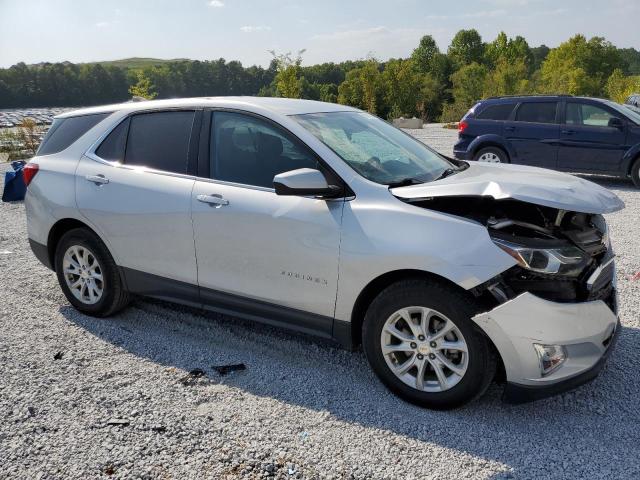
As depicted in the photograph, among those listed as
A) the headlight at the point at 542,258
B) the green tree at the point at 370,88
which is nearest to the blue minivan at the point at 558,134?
the headlight at the point at 542,258

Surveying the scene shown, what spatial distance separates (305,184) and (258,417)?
4.57 ft

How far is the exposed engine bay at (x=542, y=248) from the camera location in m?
2.87

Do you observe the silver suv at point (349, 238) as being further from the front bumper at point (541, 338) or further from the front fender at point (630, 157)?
the front fender at point (630, 157)

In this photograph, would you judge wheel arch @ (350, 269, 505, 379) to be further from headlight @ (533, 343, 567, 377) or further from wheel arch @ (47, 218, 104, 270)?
wheel arch @ (47, 218, 104, 270)

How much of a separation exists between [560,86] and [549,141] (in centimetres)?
3950

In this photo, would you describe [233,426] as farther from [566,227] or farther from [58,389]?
[566,227]

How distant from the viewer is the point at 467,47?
350 ft

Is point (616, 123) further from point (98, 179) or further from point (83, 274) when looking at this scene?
point (83, 274)

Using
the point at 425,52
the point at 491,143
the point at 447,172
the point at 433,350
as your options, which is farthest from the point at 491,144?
the point at 425,52

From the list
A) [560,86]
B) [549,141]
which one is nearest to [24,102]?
[560,86]

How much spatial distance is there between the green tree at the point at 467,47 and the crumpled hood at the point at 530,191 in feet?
356

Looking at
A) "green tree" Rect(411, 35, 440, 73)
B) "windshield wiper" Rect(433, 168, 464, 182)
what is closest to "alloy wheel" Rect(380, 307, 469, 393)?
"windshield wiper" Rect(433, 168, 464, 182)

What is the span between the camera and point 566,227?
3283mm

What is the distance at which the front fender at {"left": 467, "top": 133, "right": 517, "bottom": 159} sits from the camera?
443 inches
